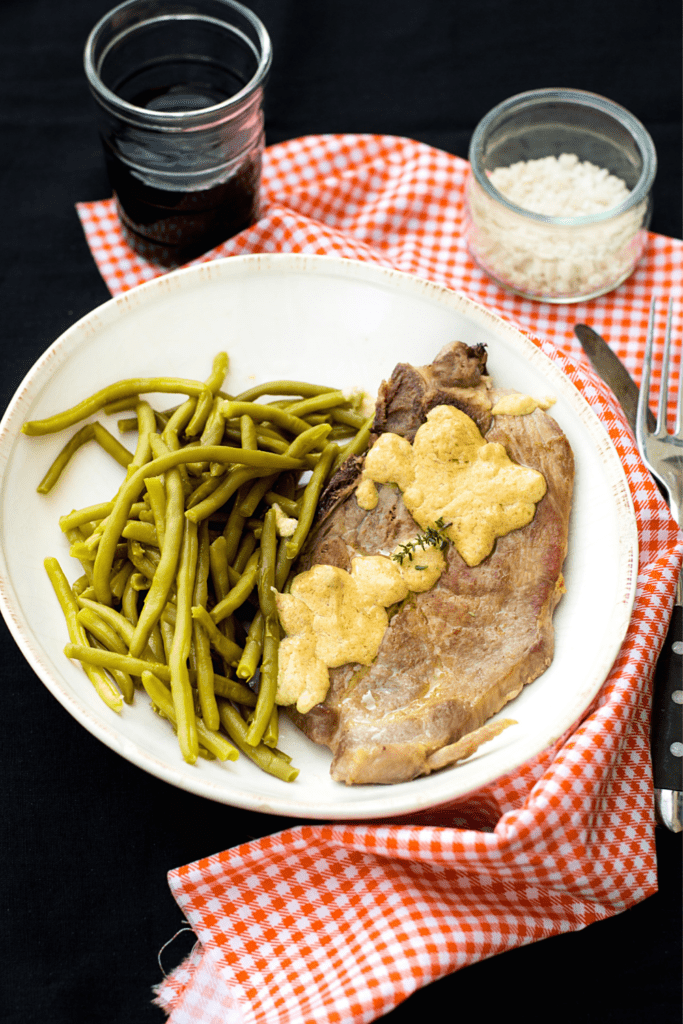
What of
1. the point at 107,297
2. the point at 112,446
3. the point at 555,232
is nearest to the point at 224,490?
the point at 112,446

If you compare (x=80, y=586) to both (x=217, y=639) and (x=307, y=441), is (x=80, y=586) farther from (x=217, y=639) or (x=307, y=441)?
(x=307, y=441)

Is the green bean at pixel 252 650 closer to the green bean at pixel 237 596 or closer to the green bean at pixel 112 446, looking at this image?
the green bean at pixel 237 596

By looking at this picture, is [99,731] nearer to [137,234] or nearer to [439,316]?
[439,316]

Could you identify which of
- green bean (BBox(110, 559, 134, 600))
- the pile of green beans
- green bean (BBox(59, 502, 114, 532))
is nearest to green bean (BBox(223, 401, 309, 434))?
the pile of green beans

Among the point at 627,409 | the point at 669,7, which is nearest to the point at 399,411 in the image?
the point at 627,409

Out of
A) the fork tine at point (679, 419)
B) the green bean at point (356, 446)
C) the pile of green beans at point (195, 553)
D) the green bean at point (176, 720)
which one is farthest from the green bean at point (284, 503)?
the fork tine at point (679, 419)

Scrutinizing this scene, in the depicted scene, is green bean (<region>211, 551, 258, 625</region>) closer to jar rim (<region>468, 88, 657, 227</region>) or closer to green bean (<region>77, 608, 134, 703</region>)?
green bean (<region>77, 608, 134, 703</region>)

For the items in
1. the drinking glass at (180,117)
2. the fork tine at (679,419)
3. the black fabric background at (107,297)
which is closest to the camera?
the black fabric background at (107,297)
